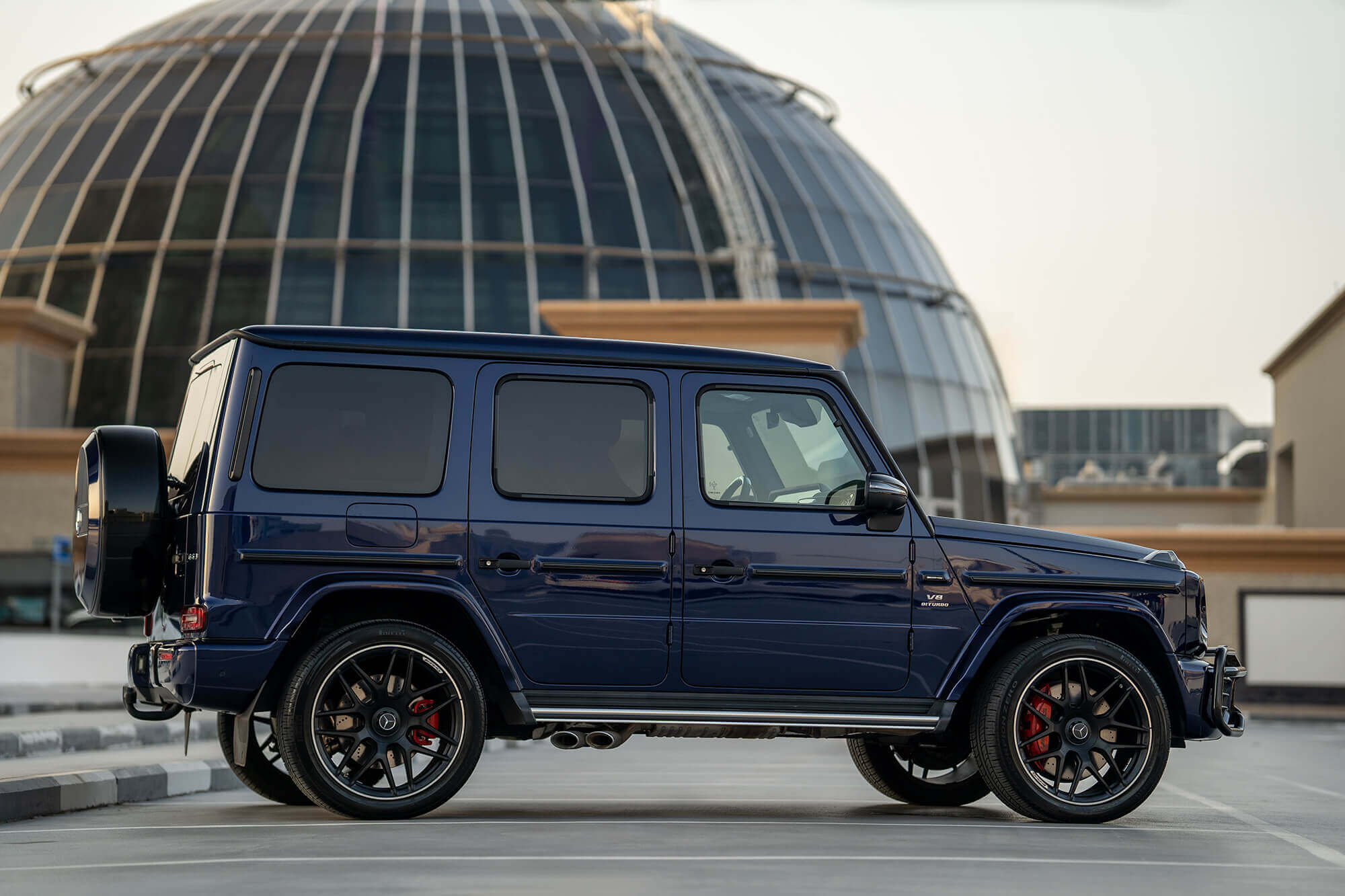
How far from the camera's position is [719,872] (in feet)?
A: 20.1

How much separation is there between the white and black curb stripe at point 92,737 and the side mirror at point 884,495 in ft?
23.5

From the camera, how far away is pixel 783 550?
802 centimetres

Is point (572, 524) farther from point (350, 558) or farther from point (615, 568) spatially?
point (350, 558)

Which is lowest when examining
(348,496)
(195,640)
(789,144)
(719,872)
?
(719,872)

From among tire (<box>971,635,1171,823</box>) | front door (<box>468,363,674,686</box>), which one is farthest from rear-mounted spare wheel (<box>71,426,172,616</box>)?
tire (<box>971,635,1171,823</box>)

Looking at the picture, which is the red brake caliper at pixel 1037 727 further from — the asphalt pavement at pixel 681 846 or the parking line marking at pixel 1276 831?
the parking line marking at pixel 1276 831

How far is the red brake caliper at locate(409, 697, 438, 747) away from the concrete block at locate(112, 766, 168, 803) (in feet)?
8.88

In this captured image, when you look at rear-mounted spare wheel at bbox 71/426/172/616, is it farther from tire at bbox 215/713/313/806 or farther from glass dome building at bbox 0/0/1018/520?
glass dome building at bbox 0/0/1018/520

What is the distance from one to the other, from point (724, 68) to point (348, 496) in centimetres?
3069

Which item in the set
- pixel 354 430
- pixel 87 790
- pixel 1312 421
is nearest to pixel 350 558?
pixel 354 430

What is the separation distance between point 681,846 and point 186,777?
4.60m

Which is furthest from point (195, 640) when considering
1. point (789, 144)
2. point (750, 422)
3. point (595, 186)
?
point (789, 144)

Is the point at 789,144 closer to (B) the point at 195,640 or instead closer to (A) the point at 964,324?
(A) the point at 964,324

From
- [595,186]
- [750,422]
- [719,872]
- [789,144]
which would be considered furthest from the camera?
[789,144]
